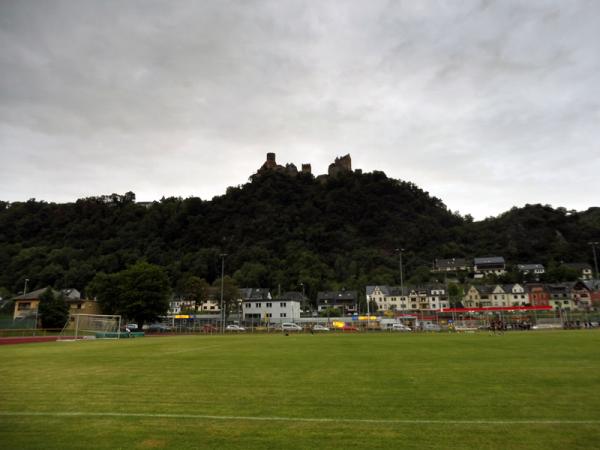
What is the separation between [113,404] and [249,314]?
89.5 metres

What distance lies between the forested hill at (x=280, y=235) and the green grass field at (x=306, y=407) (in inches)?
4709

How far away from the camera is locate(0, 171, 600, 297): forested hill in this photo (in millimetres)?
134625

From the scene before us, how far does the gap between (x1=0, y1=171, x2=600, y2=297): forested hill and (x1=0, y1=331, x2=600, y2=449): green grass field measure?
119605 mm

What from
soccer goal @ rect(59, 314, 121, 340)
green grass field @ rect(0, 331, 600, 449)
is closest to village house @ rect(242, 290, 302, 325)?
soccer goal @ rect(59, 314, 121, 340)

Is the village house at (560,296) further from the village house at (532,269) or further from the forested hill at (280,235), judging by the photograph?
the forested hill at (280,235)

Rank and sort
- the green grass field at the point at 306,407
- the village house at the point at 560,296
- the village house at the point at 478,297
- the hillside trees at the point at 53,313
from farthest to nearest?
1. the village house at the point at 478,297
2. the village house at the point at 560,296
3. the hillside trees at the point at 53,313
4. the green grass field at the point at 306,407

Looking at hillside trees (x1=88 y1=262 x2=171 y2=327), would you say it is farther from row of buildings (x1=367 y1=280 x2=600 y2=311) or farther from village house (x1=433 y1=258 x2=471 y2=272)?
village house (x1=433 y1=258 x2=471 y2=272)

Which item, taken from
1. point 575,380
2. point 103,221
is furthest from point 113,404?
point 103,221

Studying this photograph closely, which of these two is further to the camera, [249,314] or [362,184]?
[362,184]

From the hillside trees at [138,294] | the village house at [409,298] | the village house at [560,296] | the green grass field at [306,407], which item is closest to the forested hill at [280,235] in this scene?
the village house at [409,298]

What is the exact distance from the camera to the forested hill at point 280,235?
134625 millimetres

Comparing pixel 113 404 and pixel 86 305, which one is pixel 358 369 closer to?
pixel 113 404

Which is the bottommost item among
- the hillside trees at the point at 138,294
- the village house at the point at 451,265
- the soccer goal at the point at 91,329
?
the soccer goal at the point at 91,329

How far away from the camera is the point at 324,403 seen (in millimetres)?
9172
